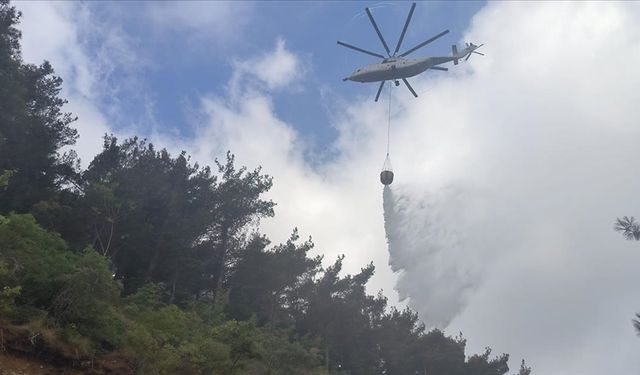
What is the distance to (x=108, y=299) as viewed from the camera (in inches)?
880

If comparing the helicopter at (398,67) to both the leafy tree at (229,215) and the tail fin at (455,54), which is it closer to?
the tail fin at (455,54)

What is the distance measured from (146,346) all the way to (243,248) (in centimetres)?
2843

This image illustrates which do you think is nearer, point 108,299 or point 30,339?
point 30,339

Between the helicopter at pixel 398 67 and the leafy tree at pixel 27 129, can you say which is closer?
the helicopter at pixel 398 67

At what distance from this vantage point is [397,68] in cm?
2405

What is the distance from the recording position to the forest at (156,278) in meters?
21.0

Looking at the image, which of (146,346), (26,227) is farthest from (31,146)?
(146,346)

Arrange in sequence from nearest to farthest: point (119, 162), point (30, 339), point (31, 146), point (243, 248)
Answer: point (30, 339) < point (31, 146) < point (119, 162) < point (243, 248)

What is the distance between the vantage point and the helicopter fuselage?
79.0 feet

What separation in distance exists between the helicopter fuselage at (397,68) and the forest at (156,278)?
455 inches

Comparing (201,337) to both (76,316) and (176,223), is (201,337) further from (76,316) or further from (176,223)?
(176,223)

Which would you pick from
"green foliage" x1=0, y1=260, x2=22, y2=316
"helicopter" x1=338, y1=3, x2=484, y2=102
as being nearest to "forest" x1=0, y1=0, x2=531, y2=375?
"green foliage" x1=0, y1=260, x2=22, y2=316

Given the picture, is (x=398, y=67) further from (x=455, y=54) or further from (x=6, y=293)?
(x=6, y=293)

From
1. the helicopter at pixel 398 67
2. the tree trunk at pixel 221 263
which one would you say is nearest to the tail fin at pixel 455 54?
the helicopter at pixel 398 67
